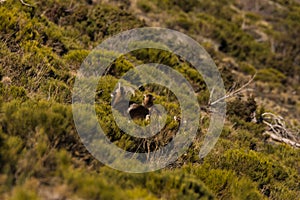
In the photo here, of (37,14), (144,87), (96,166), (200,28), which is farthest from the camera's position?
(200,28)

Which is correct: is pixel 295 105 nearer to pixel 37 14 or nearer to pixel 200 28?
pixel 200 28

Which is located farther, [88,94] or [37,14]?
[37,14]

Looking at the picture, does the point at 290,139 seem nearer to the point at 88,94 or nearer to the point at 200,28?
the point at 88,94

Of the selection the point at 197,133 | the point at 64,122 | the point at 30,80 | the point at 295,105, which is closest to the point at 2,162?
the point at 64,122

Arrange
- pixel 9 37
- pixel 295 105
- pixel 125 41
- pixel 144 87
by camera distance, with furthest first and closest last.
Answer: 1. pixel 295 105
2. pixel 125 41
3. pixel 144 87
4. pixel 9 37

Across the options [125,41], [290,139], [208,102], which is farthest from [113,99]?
[290,139]

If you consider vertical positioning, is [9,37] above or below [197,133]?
above
